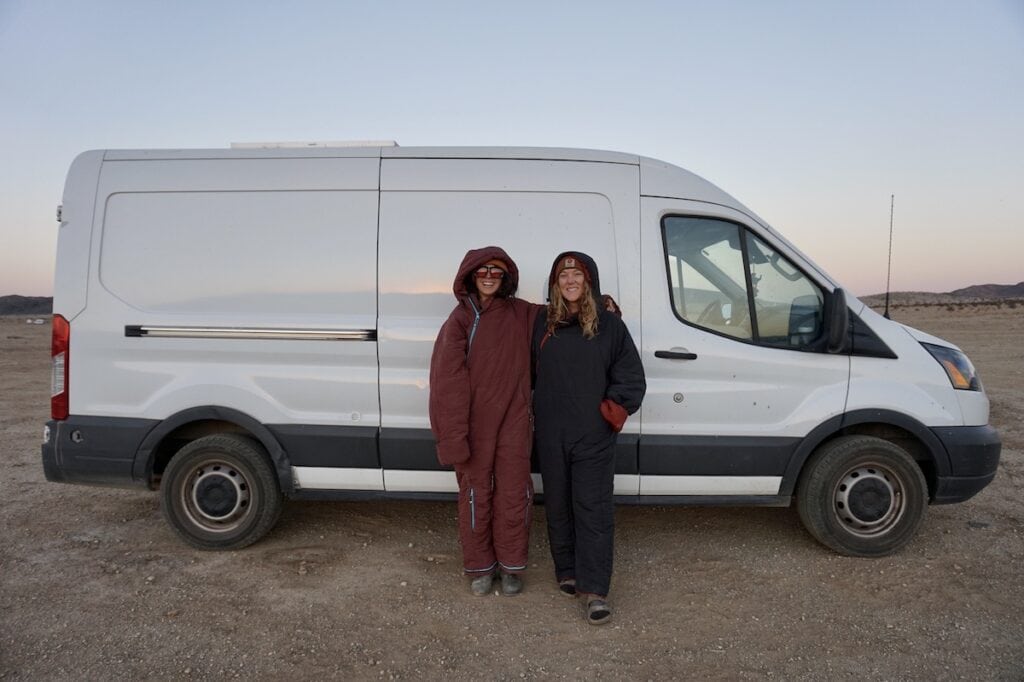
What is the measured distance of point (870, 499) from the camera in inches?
155

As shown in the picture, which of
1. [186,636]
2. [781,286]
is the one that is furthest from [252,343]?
[781,286]

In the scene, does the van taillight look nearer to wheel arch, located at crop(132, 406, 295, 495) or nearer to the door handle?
wheel arch, located at crop(132, 406, 295, 495)

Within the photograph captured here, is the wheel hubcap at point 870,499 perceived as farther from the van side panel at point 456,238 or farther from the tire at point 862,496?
the van side panel at point 456,238

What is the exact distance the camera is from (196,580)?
3.77 metres

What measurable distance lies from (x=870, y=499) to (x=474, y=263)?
281cm

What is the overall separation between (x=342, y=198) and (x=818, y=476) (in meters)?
3.33

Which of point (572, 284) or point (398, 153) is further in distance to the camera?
point (398, 153)

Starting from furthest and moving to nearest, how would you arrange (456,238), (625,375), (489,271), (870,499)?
(870,499) → (456,238) → (489,271) → (625,375)

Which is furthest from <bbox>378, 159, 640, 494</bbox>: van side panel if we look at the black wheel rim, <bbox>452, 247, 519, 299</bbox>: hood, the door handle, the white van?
the black wheel rim

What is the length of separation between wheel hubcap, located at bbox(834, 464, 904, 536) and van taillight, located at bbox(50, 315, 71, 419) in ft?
Answer: 15.6

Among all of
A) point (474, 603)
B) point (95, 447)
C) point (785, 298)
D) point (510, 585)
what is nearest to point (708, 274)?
point (785, 298)

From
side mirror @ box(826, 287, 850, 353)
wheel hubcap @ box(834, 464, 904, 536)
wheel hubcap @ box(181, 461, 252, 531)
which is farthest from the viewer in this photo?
wheel hubcap @ box(181, 461, 252, 531)

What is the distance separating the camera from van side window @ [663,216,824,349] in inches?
151

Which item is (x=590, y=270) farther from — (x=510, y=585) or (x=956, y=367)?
(x=956, y=367)
